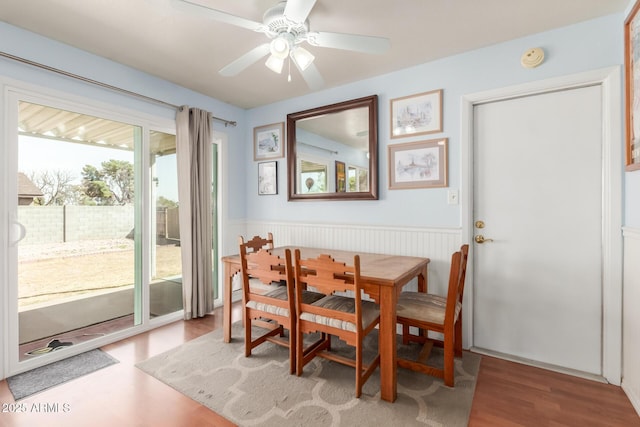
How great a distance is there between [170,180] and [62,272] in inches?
45.6

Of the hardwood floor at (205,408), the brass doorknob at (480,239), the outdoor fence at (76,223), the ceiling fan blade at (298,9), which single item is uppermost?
the ceiling fan blade at (298,9)

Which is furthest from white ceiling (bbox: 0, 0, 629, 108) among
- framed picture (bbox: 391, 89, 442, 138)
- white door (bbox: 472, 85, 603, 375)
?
white door (bbox: 472, 85, 603, 375)

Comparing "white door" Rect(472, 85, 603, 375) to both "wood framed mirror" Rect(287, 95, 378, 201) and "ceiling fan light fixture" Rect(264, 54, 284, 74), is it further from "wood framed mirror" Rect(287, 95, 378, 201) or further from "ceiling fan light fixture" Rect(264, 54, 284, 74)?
"ceiling fan light fixture" Rect(264, 54, 284, 74)

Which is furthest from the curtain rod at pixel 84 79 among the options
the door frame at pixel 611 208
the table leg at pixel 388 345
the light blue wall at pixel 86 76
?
the door frame at pixel 611 208

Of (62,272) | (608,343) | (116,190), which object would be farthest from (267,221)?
(608,343)

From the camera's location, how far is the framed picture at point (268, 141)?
11.3 feet

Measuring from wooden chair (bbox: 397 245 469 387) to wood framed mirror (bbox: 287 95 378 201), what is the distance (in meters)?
1.04

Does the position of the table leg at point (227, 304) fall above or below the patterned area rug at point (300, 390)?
above

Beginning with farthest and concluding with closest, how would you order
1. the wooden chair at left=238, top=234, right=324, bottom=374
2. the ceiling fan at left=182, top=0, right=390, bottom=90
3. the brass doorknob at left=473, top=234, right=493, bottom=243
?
1. the brass doorknob at left=473, top=234, right=493, bottom=243
2. the wooden chair at left=238, top=234, right=324, bottom=374
3. the ceiling fan at left=182, top=0, right=390, bottom=90

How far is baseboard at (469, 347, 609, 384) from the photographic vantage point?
1996mm

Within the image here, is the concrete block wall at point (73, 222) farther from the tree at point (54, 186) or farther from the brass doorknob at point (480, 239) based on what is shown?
the brass doorknob at point (480, 239)

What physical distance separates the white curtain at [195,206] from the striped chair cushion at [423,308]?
203 cm

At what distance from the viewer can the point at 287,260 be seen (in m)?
2.02

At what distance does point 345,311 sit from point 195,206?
194cm
